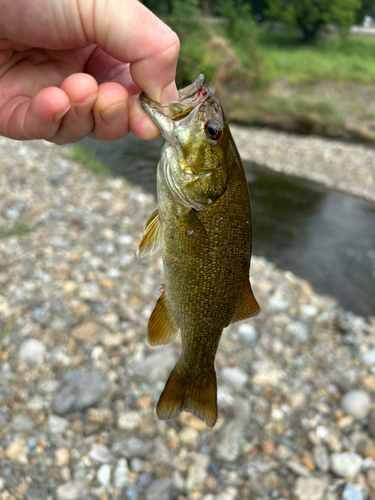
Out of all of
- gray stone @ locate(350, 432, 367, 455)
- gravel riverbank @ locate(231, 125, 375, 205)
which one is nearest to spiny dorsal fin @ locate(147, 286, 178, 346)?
gray stone @ locate(350, 432, 367, 455)

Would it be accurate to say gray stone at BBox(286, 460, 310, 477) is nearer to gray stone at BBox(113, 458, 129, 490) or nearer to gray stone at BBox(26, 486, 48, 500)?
gray stone at BBox(113, 458, 129, 490)

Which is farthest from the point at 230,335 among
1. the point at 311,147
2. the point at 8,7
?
the point at 311,147

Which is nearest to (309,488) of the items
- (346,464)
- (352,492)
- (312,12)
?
(352,492)

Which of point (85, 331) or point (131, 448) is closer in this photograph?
point (131, 448)

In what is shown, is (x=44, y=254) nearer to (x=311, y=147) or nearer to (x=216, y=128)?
(x=216, y=128)

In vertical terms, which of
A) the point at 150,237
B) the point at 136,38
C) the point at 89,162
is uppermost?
the point at 136,38

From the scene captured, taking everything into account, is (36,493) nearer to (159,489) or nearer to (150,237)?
(159,489)

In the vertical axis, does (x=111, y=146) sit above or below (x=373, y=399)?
below
